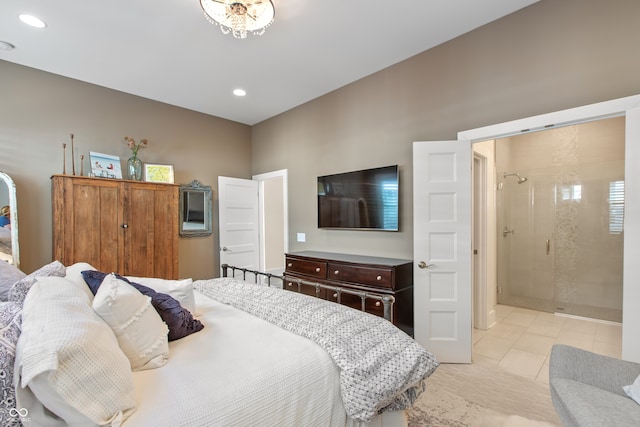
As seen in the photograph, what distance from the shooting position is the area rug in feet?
6.43

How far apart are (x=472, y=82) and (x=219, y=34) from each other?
90.9 inches

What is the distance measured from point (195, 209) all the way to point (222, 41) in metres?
2.47

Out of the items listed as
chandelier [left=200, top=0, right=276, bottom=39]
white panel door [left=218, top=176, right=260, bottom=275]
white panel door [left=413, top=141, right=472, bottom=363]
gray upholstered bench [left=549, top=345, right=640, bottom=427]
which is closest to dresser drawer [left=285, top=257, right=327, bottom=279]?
white panel door [left=413, top=141, right=472, bottom=363]

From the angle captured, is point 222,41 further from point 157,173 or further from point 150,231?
point 150,231

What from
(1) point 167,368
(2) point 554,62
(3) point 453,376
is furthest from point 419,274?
(1) point 167,368

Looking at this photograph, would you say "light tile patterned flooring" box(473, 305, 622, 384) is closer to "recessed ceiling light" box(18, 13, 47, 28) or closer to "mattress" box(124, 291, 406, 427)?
"mattress" box(124, 291, 406, 427)

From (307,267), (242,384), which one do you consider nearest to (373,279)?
(307,267)

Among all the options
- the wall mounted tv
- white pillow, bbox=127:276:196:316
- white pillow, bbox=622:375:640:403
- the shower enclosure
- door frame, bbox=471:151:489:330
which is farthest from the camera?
the shower enclosure

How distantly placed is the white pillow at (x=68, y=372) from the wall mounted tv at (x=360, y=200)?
8.83ft

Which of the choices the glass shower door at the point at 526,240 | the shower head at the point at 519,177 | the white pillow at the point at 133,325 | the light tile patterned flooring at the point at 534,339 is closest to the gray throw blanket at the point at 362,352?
the white pillow at the point at 133,325

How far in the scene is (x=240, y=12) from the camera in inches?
80.5

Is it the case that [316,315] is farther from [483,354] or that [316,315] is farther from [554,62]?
[554,62]

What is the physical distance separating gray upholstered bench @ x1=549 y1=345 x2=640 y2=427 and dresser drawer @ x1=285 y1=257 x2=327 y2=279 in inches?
82.0

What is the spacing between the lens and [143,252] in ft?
11.3
